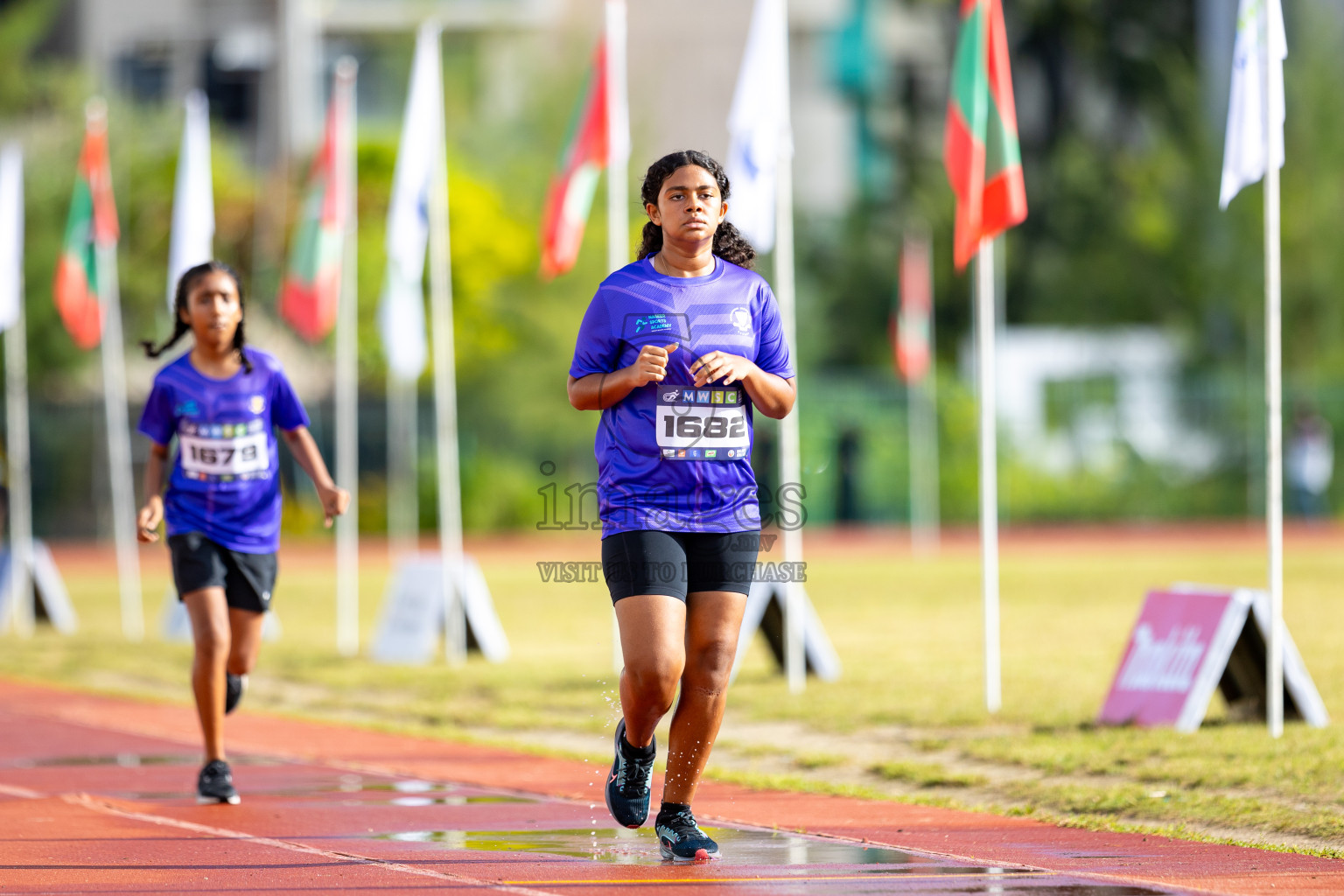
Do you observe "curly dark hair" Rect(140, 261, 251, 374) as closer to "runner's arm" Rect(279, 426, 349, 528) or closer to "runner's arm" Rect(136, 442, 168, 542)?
"runner's arm" Rect(279, 426, 349, 528)

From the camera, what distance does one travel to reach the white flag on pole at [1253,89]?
381 inches

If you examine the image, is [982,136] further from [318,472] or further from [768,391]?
[768,391]

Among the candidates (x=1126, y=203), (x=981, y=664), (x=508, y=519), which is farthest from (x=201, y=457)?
(x=1126, y=203)

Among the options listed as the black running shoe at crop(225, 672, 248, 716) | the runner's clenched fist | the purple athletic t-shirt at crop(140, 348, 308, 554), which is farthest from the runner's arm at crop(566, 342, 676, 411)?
the black running shoe at crop(225, 672, 248, 716)

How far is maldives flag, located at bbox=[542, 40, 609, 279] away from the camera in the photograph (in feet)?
46.2

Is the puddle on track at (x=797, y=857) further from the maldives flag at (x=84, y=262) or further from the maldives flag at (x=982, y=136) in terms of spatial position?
the maldives flag at (x=84, y=262)

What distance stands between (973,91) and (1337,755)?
433 cm

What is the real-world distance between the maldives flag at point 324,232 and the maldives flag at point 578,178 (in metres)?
3.09

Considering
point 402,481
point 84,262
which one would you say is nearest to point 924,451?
point 402,481

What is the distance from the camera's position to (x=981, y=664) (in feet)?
44.7

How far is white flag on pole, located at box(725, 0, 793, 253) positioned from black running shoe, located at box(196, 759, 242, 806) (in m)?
5.67

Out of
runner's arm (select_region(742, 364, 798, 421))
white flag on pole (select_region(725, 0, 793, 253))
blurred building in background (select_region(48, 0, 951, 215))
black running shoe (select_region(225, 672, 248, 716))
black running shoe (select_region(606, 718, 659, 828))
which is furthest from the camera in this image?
blurred building in background (select_region(48, 0, 951, 215))

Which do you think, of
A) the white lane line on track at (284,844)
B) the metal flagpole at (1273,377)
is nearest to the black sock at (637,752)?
the white lane line on track at (284,844)

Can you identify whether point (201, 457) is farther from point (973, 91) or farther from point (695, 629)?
point (973, 91)
